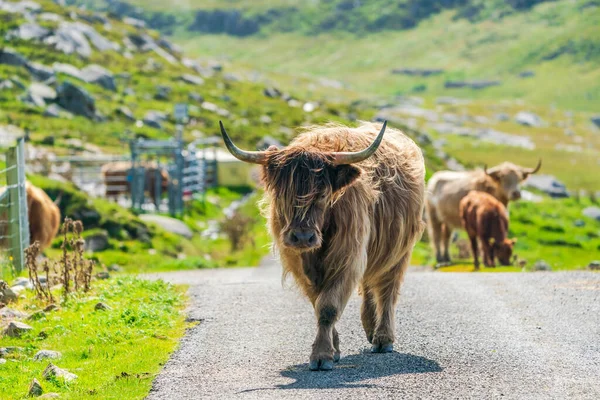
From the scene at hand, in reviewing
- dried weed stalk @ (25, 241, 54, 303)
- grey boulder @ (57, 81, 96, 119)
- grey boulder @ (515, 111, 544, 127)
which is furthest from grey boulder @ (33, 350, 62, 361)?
grey boulder @ (515, 111, 544, 127)

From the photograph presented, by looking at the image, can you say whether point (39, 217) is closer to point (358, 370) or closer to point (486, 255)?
point (486, 255)

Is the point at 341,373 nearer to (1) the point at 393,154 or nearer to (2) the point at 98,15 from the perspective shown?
(1) the point at 393,154

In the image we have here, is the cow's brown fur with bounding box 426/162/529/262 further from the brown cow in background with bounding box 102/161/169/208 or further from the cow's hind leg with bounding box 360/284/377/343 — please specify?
the cow's hind leg with bounding box 360/284/377/343

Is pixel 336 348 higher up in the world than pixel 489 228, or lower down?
higher up

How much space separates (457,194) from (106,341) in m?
15.8

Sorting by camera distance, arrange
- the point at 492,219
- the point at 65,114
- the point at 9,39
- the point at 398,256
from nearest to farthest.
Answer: the point at 398,256
the point at 492,219
the point at 65,114
the point at 9,39

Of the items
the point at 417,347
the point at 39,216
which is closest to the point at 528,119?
the point at 39,216

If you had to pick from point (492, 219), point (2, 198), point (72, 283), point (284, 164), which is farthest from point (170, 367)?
point (492, 219)

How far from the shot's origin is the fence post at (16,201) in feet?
52.6

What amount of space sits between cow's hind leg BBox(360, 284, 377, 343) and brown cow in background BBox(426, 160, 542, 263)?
13970mm

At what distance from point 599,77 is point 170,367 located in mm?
167147

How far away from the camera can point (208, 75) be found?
286 ft

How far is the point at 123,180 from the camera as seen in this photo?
110ft

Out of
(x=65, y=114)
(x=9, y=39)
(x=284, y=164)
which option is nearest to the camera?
(x=284, y=164)
